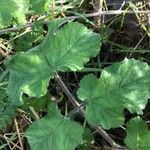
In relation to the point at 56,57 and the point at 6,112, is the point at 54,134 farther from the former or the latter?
the point at 6,112

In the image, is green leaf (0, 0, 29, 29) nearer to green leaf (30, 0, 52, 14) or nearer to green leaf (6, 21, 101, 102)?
green leaf (30, 0, 52, 14)

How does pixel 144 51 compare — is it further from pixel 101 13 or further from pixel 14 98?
pixel 14 98

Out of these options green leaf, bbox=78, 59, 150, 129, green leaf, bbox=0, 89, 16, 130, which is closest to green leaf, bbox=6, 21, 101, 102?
green leaf, bbox=78, 59, 150, 129

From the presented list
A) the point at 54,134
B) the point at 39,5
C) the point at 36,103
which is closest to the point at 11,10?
the point at 39,5

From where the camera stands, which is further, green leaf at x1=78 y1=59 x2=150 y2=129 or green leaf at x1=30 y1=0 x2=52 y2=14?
green leaf at x1=30 y1=0 x2=52 y2=14

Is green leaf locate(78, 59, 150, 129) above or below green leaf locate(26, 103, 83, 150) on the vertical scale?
above

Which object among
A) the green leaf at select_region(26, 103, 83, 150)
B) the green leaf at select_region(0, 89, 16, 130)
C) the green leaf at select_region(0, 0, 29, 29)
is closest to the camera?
the green leaf at select_region(26, 103, 83, 150)

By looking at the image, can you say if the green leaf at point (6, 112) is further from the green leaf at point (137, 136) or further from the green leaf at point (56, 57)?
the green leaf at point (137, 136)
